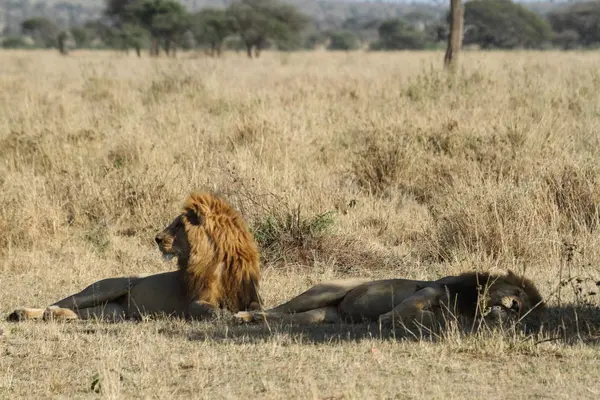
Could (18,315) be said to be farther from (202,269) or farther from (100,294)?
(202,269)

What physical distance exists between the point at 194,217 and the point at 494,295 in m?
2.16

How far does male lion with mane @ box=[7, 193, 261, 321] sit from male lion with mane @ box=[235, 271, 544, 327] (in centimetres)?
30

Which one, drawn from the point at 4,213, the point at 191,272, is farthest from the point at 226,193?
the point at 191,272

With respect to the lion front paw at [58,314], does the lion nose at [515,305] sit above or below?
above

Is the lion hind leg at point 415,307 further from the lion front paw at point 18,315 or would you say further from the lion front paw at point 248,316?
the lion front paw at point 18,315

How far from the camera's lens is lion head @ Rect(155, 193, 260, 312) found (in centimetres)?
709

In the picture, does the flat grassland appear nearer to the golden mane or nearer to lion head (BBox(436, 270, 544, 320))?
lion head (BBox(436, 270, 544, 320))

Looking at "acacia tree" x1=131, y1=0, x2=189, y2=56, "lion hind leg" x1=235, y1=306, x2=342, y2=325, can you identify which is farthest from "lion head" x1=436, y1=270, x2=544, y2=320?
"acacia tree" x1=131, y1=0, x2=189, y2=56

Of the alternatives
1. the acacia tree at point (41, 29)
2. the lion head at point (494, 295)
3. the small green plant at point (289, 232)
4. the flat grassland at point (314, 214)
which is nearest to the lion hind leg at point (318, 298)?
the flat grassland at point (314, 214)

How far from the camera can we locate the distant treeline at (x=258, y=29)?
4628 cm

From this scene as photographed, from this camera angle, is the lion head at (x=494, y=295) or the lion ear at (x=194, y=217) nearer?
the lion head at (x=494, y=295)

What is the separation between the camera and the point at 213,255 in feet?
23.3

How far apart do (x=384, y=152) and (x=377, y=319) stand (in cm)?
521

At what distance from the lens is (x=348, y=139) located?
13234 millimetres
